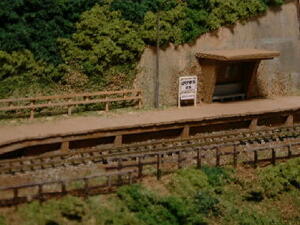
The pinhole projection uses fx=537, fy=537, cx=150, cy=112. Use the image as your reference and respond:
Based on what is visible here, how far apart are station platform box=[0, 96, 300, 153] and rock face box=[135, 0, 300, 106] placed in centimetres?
105

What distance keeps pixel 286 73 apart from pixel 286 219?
10.6m

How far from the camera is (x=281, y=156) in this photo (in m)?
17.9

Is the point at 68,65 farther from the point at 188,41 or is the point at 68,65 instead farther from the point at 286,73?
the point at 286,73

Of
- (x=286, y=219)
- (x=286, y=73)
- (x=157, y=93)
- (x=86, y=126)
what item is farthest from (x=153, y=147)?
(x=286, y=73)

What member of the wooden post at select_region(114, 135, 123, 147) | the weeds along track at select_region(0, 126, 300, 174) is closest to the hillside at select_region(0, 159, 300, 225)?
the weeds along track at select_region(0, 126, 300, 174)

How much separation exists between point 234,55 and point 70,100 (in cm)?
645

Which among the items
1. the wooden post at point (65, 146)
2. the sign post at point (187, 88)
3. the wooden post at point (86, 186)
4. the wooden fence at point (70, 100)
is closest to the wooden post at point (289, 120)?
the sign post at point (187, 88)

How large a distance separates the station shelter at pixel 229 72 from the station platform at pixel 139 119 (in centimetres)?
62

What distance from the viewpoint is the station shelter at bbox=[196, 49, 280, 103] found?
21066mm

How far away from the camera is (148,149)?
17359 millimetres

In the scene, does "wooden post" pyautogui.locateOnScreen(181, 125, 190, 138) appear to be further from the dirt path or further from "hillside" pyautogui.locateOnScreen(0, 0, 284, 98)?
"hillside" pyautogui.locateOnScreen(0, 0, 284, 98)

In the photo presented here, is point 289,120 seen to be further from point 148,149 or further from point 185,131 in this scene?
point 148,149

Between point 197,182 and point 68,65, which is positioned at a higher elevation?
point 68,65

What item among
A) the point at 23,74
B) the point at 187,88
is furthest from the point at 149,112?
the point at 23,74
